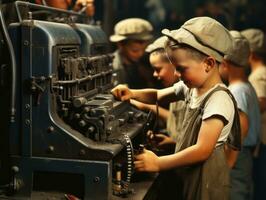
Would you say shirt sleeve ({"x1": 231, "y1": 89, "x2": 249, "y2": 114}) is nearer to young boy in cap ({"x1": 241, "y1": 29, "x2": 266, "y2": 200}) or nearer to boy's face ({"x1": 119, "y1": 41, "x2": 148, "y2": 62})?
young boy in cap ({"x1": 241, "y1": 29, "x2": 266, "y2": 200})

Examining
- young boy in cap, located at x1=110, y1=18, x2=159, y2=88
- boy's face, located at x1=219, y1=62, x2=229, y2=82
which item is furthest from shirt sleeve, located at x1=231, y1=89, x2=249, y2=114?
young boy in cap, located at x1=110, y1=18, x2=159, y2=88

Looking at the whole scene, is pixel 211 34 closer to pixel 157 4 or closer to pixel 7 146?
pixel 7 146

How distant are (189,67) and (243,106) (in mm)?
1358

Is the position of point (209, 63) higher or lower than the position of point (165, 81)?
higher

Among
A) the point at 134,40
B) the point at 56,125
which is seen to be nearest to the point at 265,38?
the point at 134,40

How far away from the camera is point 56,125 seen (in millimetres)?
2311

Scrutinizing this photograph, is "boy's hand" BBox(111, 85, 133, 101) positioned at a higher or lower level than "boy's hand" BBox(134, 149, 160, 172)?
higher

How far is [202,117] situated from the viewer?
2357 mm

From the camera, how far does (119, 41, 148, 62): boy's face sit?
4.72 m

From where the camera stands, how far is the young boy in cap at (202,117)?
232 cm

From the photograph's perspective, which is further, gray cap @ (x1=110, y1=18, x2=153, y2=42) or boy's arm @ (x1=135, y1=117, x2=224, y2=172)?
gray cap @ (x1=110, y1=18, x2=153, y2=42)

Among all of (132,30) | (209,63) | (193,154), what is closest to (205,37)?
(209,63)

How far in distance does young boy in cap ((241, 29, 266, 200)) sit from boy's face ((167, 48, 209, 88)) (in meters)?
2.13

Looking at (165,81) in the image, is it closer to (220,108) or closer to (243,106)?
(243,106)
